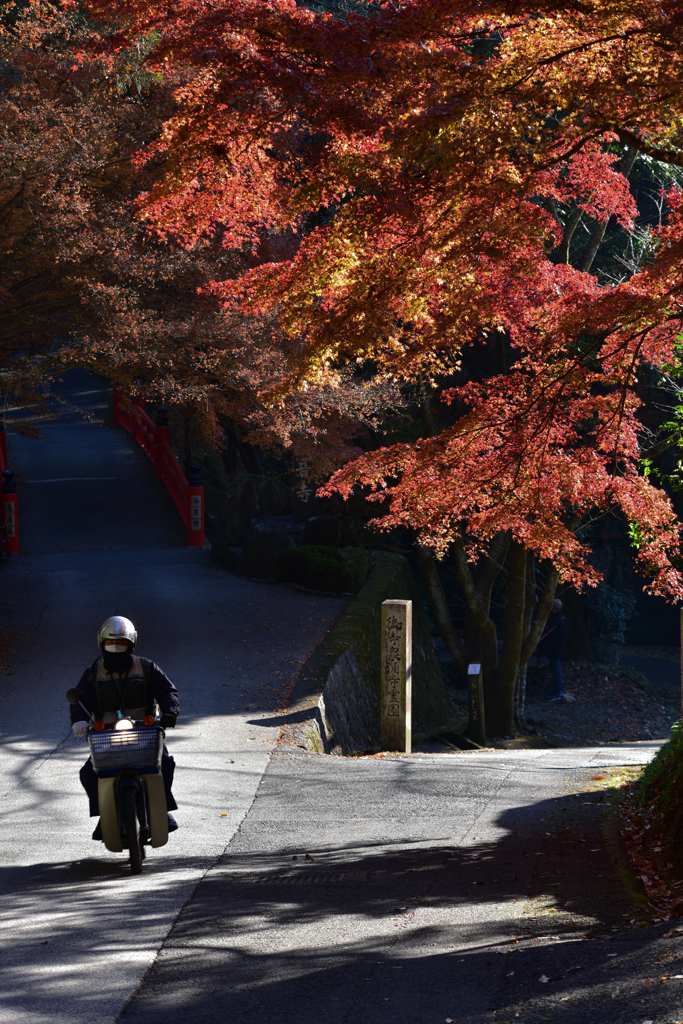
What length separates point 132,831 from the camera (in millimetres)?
5375

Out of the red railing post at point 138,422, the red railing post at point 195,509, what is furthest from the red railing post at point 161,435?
the red railing post at point 195,509

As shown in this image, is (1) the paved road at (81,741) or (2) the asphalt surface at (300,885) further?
(1) the paved road at (81,741)

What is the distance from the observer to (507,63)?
594 cm

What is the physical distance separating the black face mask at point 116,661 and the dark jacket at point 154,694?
0.13 meters

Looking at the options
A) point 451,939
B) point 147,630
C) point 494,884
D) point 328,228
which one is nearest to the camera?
point 451,939

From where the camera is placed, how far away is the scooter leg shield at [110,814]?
5441 mm

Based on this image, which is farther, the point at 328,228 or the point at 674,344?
the point at 674,344

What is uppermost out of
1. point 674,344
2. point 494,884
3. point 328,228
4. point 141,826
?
point 328,228

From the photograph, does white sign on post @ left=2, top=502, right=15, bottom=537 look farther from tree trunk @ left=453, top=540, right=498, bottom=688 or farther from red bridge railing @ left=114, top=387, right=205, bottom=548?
tree trunk @ left=453, top=540, right=498, bottom=688

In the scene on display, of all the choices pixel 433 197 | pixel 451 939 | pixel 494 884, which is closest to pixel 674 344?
pixel 433 197

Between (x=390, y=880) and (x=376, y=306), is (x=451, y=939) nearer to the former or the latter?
(x=390, y=880)

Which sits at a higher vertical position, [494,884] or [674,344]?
[674,344]

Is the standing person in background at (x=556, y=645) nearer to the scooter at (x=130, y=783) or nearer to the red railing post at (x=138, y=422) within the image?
the red railing post at (x=138, y=422)

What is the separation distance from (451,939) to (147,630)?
8.45 metres
